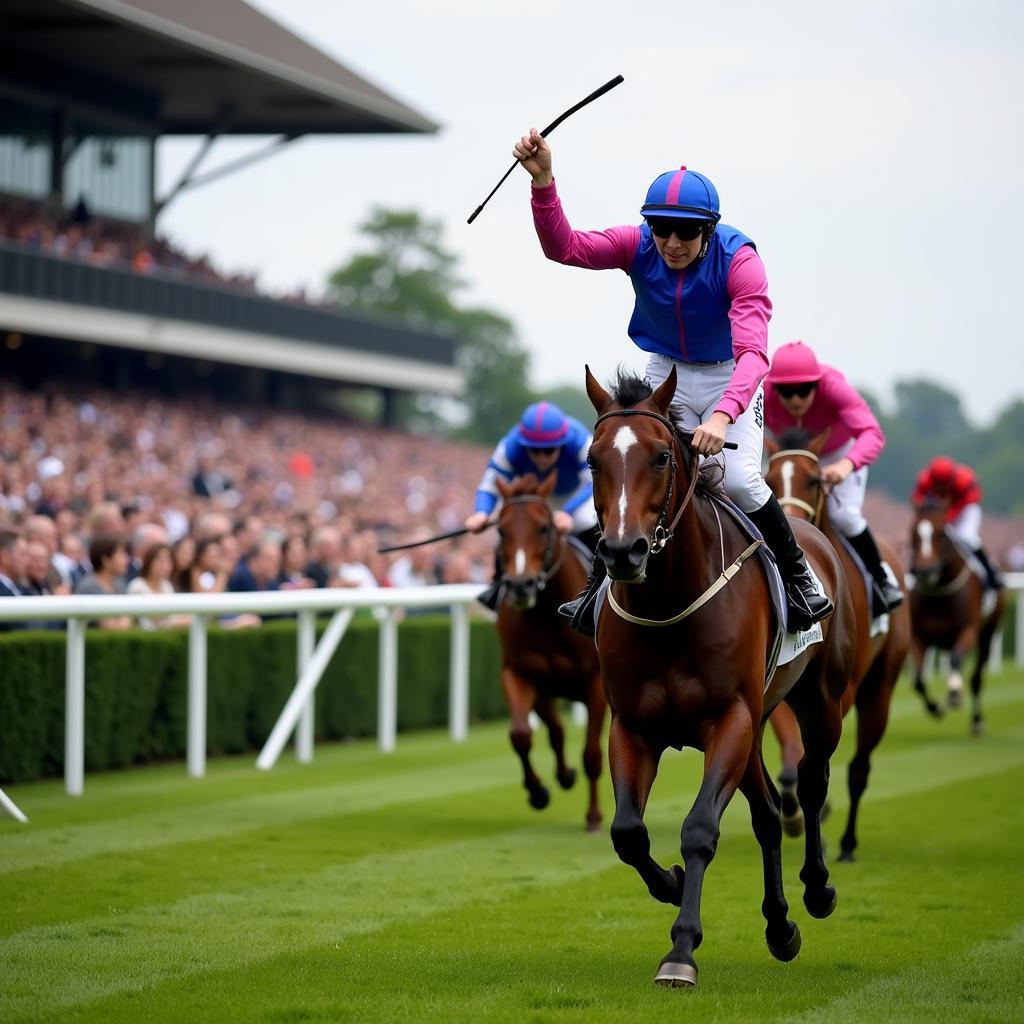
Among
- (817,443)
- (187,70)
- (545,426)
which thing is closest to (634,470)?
(817,443)

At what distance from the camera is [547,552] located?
323 inches

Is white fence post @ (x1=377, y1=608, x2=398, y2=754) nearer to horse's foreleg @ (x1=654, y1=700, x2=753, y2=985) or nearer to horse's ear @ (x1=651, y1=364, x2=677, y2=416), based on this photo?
horse's foreleg @ (x1=654, y1=700, x2=753, y2=985)

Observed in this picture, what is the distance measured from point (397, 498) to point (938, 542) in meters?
14.3

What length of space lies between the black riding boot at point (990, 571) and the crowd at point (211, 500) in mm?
4127

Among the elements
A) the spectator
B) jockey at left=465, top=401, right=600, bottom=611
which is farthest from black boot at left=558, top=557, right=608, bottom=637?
the spectator

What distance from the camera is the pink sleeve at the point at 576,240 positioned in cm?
508

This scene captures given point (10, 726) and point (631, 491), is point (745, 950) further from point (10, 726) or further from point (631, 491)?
point (10, 726)

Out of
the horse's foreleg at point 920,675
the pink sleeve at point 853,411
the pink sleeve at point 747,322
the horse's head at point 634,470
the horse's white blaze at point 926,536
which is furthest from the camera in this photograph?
the horse's foreleg at point 920,675

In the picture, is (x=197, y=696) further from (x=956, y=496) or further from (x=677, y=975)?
(x=956, y=496)

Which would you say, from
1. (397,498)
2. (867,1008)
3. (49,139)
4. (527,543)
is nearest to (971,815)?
(527,543)

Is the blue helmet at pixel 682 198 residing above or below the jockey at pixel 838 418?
above

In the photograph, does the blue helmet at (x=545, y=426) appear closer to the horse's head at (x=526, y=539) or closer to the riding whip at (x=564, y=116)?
the horse's head at (x=526, y=539)

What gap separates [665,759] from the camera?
11320 mm

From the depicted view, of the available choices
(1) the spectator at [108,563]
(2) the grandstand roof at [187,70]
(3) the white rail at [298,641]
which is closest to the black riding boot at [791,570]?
(3) the white rail at [298,641]
